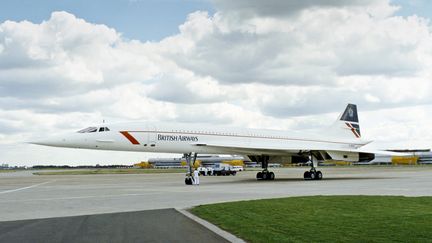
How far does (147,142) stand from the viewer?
90.1ft

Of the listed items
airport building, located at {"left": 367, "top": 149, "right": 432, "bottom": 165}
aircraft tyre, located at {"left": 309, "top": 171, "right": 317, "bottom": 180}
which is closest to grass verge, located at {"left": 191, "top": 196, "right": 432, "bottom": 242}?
aircraft tyre, located at {"left": 309, "top": 171, "right": 317, "bottom": 180}

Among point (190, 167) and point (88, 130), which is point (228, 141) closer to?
point (190, 167)

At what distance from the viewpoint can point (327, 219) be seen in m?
9.93

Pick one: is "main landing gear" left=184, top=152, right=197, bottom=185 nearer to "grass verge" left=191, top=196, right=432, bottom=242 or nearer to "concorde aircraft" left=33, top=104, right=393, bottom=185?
"concorde aircraft" left=33, top=104, right=393, bottom=185

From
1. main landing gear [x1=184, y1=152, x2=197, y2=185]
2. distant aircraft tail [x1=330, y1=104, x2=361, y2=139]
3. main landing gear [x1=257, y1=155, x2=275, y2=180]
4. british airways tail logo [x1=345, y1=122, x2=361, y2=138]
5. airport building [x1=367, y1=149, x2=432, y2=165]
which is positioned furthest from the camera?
airport building [x1=367, y1=149, x2=432, y2=165]

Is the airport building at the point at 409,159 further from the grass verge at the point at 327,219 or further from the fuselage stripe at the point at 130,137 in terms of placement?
the grass verge at the point at 327,219

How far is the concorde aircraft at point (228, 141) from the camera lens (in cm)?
2644

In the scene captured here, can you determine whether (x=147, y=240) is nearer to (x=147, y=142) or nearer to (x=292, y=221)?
(x=292, y=221)

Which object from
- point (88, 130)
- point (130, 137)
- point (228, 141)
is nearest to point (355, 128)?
point (228, 141)

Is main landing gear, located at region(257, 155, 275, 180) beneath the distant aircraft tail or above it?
beneath

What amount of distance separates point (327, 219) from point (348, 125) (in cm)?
3112

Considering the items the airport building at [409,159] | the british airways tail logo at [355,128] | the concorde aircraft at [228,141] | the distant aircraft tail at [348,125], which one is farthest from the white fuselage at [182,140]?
the airport building at [409,159]

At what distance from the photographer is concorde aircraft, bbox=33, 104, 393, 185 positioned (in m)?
26.4

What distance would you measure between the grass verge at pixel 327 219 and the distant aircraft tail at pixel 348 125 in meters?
25.4
